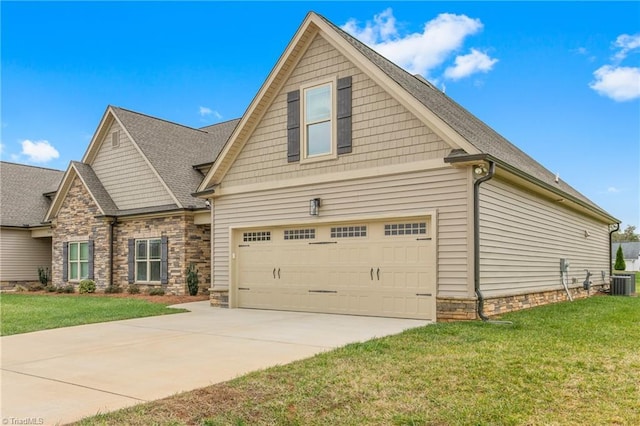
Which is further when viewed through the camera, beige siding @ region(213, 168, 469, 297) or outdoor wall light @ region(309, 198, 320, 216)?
outdoor wall light @ region(309, 198, 320, 216)

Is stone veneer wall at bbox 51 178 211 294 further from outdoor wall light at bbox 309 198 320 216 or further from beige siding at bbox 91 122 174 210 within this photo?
outdoor wall light at bbox 309 198 320 216

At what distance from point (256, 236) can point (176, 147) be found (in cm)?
919

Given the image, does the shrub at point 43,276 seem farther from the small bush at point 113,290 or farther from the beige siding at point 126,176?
the small bush at point 113,290

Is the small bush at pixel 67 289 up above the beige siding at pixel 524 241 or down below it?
below

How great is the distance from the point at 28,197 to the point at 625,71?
96.2ft

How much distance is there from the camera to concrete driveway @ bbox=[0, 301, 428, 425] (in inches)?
199

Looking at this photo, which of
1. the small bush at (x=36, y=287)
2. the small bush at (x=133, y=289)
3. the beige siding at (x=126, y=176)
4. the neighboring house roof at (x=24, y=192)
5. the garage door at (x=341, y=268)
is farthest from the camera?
the neighboring house roof at (x=24, y=192)

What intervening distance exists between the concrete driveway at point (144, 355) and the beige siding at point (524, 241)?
7.34 ft

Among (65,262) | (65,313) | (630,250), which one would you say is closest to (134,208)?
(65,262)

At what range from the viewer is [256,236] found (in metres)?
13.8

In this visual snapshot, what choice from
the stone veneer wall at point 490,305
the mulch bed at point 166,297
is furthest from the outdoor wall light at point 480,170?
the mulch bed at point 166,297

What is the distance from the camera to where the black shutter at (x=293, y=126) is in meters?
12.9

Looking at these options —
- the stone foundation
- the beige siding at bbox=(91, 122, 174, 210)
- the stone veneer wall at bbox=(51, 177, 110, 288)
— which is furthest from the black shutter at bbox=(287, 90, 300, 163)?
the stone veneer wall at bbox=(51, 177, 110, 288)

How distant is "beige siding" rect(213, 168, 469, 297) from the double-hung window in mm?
5134
